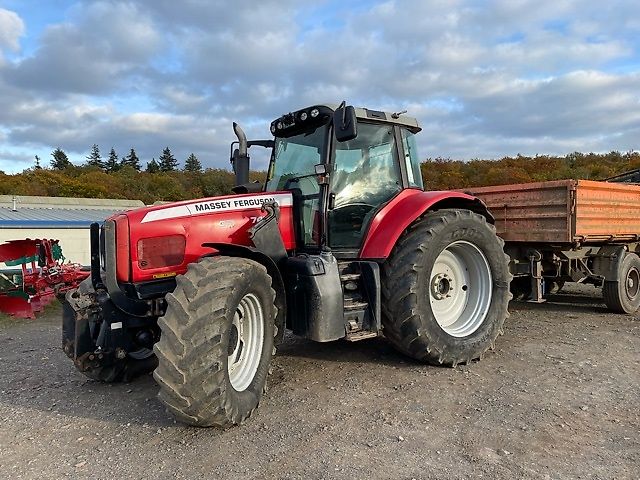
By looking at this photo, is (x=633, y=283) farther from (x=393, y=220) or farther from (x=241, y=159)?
(x=241, y=159)

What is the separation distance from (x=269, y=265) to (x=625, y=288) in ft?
18.8

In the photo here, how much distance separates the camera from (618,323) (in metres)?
7.04

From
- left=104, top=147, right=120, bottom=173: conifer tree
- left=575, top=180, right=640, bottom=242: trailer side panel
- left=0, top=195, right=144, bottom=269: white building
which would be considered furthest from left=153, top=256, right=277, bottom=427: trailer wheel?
left=104, top=147, right=120, bottom=173: conifer tree

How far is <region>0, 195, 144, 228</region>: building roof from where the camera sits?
12.9 m

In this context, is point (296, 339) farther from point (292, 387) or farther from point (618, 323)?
point (618, 323)

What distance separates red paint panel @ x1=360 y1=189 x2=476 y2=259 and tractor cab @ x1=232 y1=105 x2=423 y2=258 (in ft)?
0.25

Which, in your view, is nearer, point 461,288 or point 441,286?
point 441,286

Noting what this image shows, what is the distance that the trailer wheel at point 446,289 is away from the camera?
486cm

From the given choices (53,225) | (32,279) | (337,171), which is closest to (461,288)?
(337,171)

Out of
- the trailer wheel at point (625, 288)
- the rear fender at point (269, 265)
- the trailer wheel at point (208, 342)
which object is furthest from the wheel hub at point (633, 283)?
the trailer wheel at point (208, 342)

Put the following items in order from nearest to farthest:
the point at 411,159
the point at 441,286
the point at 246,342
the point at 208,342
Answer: the point at 208,342 < the point at 246,342 < the point at 441,286 < the point at 411,159

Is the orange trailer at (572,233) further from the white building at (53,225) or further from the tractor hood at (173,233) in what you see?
the white building at (53,225)

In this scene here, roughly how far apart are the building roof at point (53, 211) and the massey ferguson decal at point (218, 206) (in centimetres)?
800

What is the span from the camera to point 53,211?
1678cm
